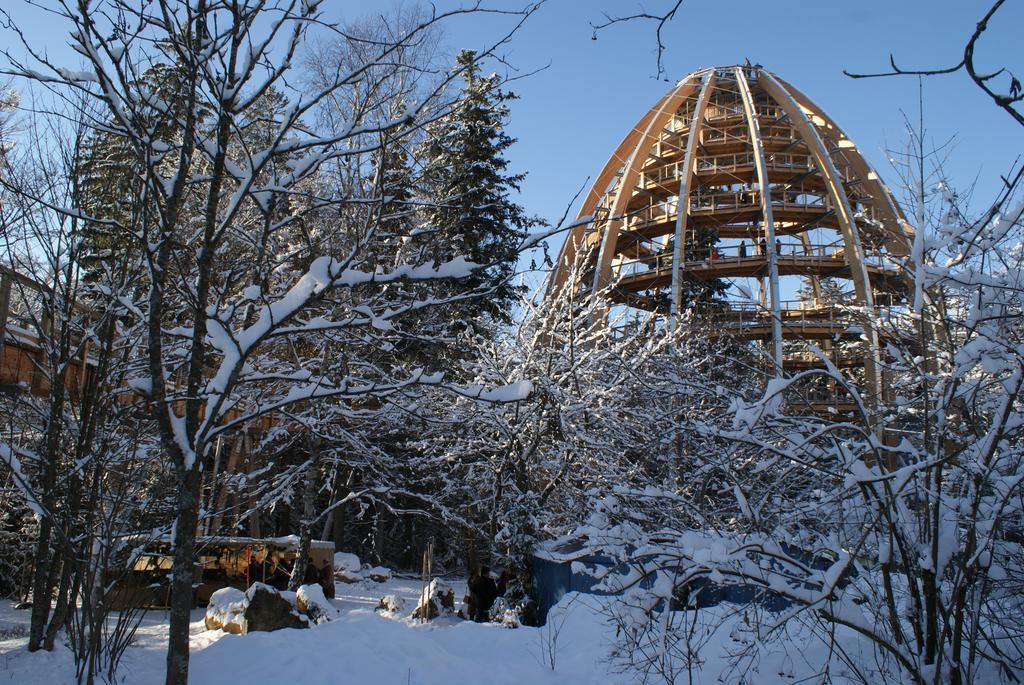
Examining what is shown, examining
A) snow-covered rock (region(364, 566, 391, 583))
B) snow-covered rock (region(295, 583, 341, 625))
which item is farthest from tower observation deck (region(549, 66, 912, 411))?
snow-covered rock (region(295, 583, 341, 625))

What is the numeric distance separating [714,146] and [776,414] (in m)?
32.2

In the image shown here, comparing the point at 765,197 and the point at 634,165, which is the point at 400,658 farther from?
the point at 634,165

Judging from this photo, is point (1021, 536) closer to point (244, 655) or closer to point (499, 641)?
point (499, 641)

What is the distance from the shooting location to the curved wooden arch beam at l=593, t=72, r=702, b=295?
31.7m

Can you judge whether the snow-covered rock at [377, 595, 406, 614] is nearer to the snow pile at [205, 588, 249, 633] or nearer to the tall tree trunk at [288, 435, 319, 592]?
the tall tree trunk at [288, 435, 319, 592]

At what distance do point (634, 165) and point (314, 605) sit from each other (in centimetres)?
2730

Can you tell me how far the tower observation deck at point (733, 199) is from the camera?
2920 centimetres

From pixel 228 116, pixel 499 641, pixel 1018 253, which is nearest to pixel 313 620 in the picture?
pixel 499 641

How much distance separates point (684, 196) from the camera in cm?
3048

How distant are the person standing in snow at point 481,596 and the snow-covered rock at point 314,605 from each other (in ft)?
6.91

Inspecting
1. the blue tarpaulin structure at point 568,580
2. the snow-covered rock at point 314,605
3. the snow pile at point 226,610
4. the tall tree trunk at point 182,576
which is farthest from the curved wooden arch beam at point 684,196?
the tall tree trunk at point 182,576

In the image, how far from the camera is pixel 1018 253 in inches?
198

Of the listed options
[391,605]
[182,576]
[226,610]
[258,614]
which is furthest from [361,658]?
[391,605]

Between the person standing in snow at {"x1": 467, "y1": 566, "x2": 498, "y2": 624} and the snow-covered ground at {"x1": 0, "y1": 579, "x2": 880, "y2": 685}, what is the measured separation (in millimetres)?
3134
